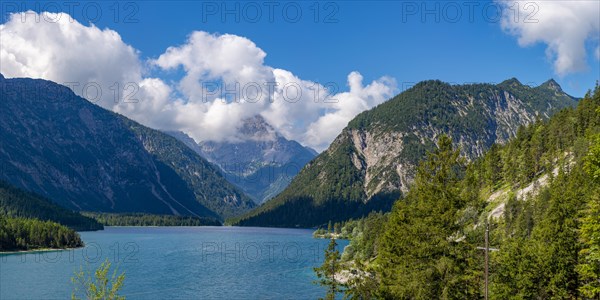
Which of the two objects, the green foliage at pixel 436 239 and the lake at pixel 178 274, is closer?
the green foliage at pixel 436 239

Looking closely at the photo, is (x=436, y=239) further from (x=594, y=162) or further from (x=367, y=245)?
(x=367, y=245)

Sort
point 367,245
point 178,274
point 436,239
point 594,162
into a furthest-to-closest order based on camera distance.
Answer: point 178,274
point 367,245
point 436,239
point 594,162

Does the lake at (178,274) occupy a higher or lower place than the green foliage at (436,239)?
lower

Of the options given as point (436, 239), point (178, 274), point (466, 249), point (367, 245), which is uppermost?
point (436, 239)

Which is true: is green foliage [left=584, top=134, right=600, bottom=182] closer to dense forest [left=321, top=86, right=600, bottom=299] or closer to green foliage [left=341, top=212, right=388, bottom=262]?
dense forest [left=321, top=86, right=600, bottom=299]

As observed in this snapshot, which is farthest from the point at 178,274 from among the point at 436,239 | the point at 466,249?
the point at 466,249

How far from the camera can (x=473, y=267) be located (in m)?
43.3

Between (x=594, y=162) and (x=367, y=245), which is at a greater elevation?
(x=594, y=162)

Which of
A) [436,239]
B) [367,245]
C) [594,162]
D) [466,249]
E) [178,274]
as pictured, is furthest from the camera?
[178,274]

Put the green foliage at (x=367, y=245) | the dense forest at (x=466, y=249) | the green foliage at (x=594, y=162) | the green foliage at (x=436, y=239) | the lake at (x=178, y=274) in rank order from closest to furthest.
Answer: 1. the green foliage at (x=594, y=162)
2. the dense forest at (x=466, y=249)
3. the green foliage at (x=436, y=239)
4. the lake at (x=178, y=274)
5. the green foliage at (x=367, y=245)

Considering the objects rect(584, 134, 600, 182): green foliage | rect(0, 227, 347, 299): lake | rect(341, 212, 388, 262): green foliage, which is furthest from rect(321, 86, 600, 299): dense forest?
rect(0, 227, 347, 299): lake

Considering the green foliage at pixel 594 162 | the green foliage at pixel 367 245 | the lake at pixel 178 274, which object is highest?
the green foliage at pixel 594 162

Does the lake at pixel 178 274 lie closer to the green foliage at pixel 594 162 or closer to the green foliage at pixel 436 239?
the green foliage at pixel 436 239

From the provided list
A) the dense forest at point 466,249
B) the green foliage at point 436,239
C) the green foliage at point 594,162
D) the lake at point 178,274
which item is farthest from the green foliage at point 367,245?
the green foliage at point 594,162
